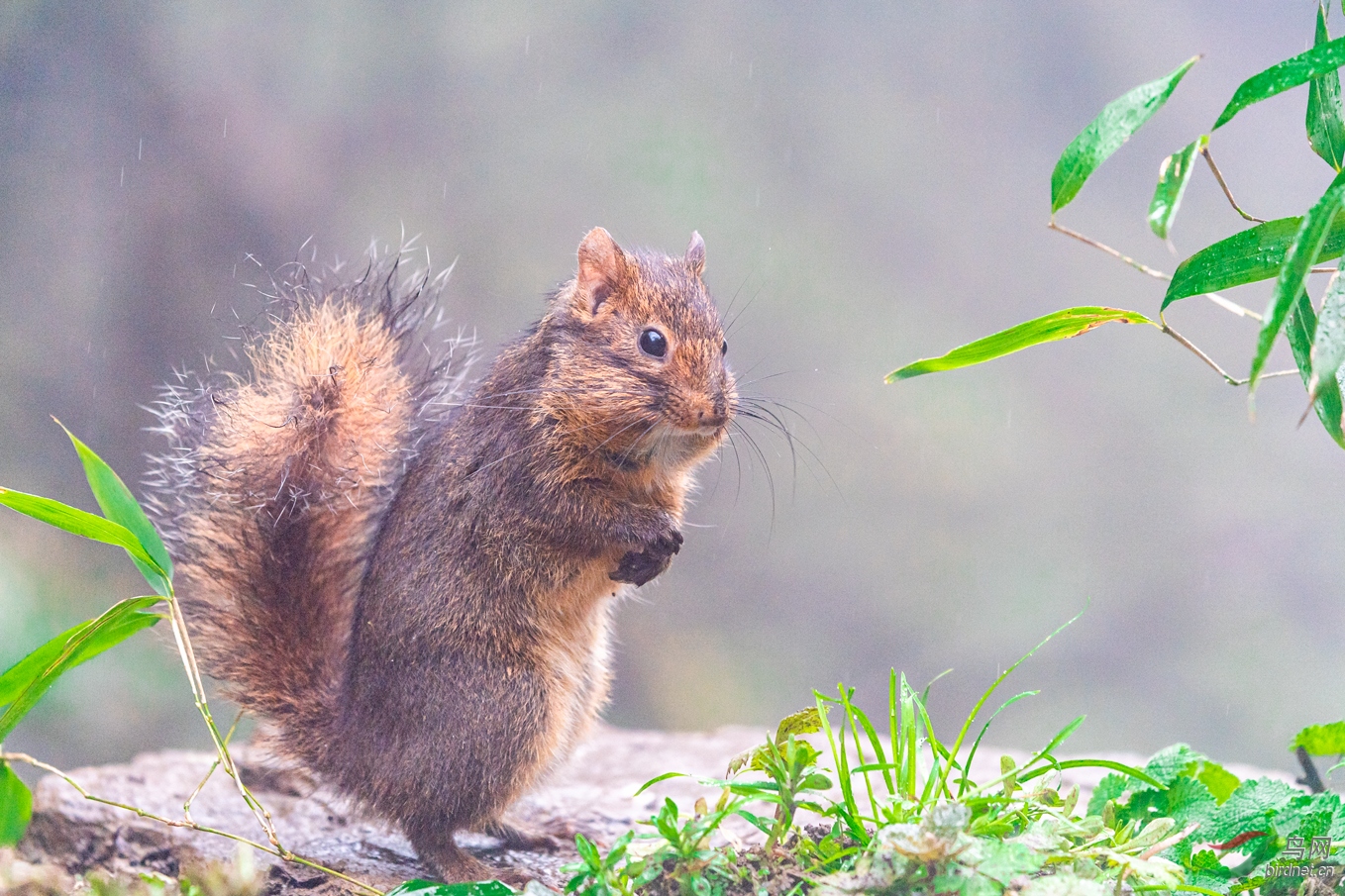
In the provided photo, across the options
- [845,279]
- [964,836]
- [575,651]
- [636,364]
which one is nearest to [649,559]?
[575,651]

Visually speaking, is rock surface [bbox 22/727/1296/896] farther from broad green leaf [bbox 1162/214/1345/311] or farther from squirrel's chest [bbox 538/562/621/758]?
broad green leaf [bbox 1162/214/1345/311]

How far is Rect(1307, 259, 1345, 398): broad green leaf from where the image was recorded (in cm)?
107

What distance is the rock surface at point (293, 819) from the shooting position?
6.67ft

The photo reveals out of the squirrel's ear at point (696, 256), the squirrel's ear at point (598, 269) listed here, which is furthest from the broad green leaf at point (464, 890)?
the squirrel's ear at point (696, 256)

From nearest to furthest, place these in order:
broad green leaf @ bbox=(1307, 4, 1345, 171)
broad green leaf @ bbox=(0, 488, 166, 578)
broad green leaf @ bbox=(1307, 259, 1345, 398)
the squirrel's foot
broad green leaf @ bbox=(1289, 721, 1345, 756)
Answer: broad green leaf @ bbox=(1307, 259, 1345, 398) → broad green leaf @ bbox=(1307, 4, 1345, 171) → broad green leaf @ bbox=(0, 488, 166, 578) → broad green leaf @ bbox=(1289, 721, 1345, 756) → the squirrel's foot

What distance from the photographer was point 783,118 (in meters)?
4.23

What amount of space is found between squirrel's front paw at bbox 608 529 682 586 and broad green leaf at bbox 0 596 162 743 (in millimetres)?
852

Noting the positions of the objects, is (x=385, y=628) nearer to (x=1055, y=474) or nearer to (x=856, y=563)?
(x=856, y=563)

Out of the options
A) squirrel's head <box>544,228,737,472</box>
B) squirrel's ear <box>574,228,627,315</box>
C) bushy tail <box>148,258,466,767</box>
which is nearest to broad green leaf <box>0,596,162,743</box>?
bushy tail <box>148,258,466,767</box>

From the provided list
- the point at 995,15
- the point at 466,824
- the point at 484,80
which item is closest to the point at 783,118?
the point at 995,15

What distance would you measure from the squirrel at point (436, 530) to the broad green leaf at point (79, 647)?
376 mm

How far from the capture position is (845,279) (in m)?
4.26

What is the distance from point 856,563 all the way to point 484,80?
2521mm

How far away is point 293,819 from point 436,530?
3.00 feet
